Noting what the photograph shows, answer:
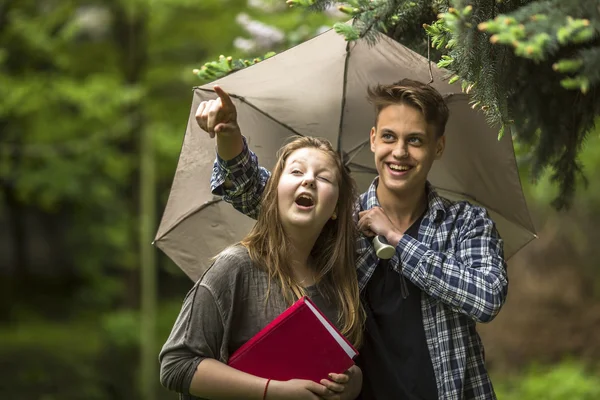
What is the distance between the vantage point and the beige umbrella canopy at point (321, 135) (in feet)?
11.3

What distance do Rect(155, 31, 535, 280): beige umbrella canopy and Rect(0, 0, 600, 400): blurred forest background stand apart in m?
4.63

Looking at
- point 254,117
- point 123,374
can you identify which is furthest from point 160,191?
point 254,117

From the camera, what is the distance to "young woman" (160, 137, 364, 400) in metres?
2.63

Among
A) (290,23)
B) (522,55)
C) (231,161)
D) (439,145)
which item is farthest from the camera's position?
(290,23)

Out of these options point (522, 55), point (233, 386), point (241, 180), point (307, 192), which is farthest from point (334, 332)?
point (522, 55)

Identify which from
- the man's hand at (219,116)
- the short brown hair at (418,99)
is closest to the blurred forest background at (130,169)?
the short brown hair at (418,99)

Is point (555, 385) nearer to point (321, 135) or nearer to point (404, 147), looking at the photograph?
point (321, 135)

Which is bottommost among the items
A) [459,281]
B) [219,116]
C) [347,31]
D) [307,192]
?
[459,281]

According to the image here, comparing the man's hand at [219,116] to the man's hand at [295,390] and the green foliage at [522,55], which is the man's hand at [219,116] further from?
the man's hand at [295,390]

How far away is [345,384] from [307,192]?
666 millimetres

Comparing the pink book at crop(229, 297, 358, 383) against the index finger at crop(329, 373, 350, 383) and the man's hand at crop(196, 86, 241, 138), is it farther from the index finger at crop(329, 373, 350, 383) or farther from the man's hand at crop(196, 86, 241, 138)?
the man's hand at crop(196, 86, 241, 138)

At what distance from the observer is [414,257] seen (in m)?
2.85

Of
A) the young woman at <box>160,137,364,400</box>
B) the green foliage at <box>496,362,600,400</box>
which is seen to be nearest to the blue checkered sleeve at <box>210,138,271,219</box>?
the young woman at <box>160,137,364,400</box>

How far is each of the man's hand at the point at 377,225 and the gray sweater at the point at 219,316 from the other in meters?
0.36
